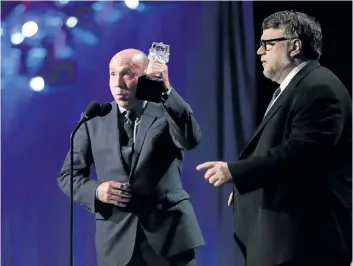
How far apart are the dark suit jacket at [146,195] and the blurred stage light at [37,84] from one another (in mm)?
526

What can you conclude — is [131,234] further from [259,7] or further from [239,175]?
[259,7]

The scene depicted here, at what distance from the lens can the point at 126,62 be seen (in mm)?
2426

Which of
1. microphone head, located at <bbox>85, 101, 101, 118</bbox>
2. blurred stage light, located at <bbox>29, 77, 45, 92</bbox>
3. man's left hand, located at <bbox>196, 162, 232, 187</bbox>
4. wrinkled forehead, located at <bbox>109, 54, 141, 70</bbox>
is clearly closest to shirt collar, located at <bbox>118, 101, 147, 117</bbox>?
wrinkled forehead, located at <bbox>109, 54, 141, 70</bbox>

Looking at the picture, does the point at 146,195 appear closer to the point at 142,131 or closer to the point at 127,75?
the point at 142,131

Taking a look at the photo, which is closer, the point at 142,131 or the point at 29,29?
the point at 142,131

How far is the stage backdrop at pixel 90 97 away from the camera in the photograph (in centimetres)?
270

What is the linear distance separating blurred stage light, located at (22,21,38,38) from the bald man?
24.3 inches

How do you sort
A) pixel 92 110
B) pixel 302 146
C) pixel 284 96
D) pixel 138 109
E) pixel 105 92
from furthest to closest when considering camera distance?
pixel 105 92 → pixel 138 109 → pixel 92 110 → pixel 284 96 → pixel 302 146

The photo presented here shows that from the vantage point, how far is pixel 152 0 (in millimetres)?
2768

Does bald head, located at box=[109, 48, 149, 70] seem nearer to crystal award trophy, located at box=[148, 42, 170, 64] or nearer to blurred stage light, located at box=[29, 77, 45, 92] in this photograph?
crystal award trophy, located at box=[148, 42, 170, 64]

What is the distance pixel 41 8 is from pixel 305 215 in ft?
5.39

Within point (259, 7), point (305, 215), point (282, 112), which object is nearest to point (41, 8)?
point (259, 7)

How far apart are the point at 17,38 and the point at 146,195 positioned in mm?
1049

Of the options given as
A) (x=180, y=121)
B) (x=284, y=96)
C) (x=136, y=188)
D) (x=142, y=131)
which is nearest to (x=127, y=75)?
(x=142, y=131)
